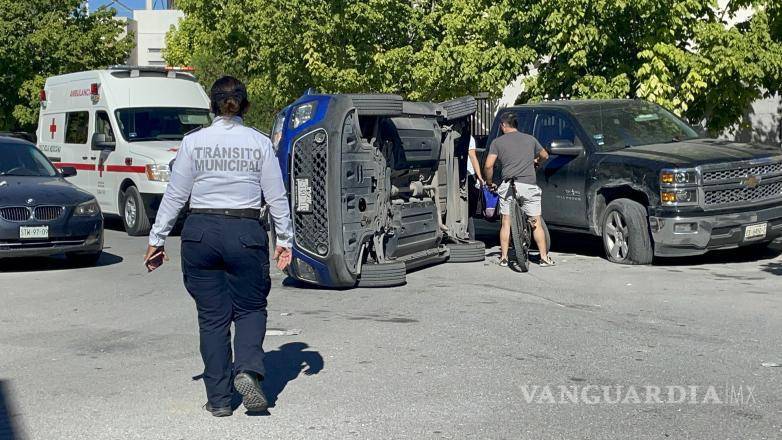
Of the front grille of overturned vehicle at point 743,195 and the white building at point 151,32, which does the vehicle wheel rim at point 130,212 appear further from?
the white building at point 151,32

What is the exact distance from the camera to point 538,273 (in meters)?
13.0

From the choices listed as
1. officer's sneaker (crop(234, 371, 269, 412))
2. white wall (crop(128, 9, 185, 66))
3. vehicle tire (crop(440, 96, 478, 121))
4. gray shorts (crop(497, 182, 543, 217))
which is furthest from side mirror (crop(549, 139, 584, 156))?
white wall (crop(128, 9, 185, 66))

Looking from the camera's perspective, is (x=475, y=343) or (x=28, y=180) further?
(x=28, y=180)

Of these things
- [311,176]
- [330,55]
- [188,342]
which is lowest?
[188,342]

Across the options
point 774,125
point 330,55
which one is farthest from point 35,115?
point 774,125

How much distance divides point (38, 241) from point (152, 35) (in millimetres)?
46616

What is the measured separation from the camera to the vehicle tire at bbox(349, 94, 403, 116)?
11484 mm

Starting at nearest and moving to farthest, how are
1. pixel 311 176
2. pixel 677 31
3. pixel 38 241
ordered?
pixel 311 176 < pixel 38 241 < pixel 677 31

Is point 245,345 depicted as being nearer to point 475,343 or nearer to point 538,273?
point 475,343

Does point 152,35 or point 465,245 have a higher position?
point 152,35

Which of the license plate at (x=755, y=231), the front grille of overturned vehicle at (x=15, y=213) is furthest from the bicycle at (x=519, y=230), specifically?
the front grille of overturned vehicle at (x=15, y=213)

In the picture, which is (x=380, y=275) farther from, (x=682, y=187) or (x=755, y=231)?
(x=755, y=231)

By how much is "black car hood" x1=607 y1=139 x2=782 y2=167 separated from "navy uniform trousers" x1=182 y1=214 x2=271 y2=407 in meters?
7.43

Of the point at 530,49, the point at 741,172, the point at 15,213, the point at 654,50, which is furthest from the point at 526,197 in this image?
the point at 15,213
